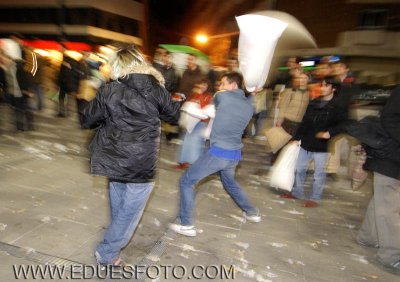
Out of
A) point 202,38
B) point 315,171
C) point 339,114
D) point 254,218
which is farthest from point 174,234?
point 202,38

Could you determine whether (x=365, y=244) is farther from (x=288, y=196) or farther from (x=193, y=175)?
(x=193, y=175)

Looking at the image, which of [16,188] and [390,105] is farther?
[16,188]

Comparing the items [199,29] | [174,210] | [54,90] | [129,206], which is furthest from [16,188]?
[199,29]

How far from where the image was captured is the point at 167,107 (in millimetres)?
2963

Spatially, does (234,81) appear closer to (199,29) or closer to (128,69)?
(128,69)

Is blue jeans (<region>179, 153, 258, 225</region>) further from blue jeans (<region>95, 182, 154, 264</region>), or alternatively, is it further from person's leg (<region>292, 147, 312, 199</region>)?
person's leg (<region>292, 147, 312, 199</region>)

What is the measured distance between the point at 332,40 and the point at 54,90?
19316mm

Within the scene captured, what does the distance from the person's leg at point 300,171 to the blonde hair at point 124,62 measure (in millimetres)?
3267

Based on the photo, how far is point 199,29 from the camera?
29828 mm

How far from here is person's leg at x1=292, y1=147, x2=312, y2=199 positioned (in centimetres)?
529

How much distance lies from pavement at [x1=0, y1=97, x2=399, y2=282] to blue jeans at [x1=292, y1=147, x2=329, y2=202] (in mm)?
197

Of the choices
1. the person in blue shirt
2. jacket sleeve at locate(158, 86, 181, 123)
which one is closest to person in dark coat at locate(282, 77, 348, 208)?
the person in blue shirt

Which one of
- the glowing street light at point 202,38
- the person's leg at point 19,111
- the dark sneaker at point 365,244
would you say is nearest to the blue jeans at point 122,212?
the dark sneaker at point 365,244

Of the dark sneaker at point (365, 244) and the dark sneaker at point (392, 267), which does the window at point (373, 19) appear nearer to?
the dark sneaker at point (365, 244)
